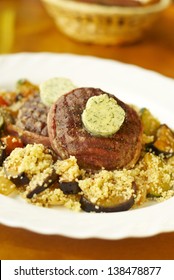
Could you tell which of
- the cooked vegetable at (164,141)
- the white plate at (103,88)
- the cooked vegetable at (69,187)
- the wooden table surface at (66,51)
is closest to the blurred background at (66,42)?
the wooden table surface at (66,51)

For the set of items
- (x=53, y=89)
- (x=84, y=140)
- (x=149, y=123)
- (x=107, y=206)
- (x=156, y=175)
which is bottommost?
(x=107, y=206)

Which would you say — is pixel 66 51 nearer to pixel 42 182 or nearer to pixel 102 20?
pixel 102 20

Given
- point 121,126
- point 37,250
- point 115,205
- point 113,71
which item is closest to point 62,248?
point 37,250

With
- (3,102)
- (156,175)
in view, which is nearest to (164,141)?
(156,175)

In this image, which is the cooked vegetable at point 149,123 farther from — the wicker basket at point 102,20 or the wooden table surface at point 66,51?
the wicker basket at point 102,20

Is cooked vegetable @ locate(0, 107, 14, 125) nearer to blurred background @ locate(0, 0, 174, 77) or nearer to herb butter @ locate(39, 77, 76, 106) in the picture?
herb butter @ locate(39, 77, 76, 106)

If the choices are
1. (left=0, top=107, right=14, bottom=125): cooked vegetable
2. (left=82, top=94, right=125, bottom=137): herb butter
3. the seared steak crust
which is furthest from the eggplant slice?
(left=0, top=107, right=14, bottom=125): cooked vegetable
